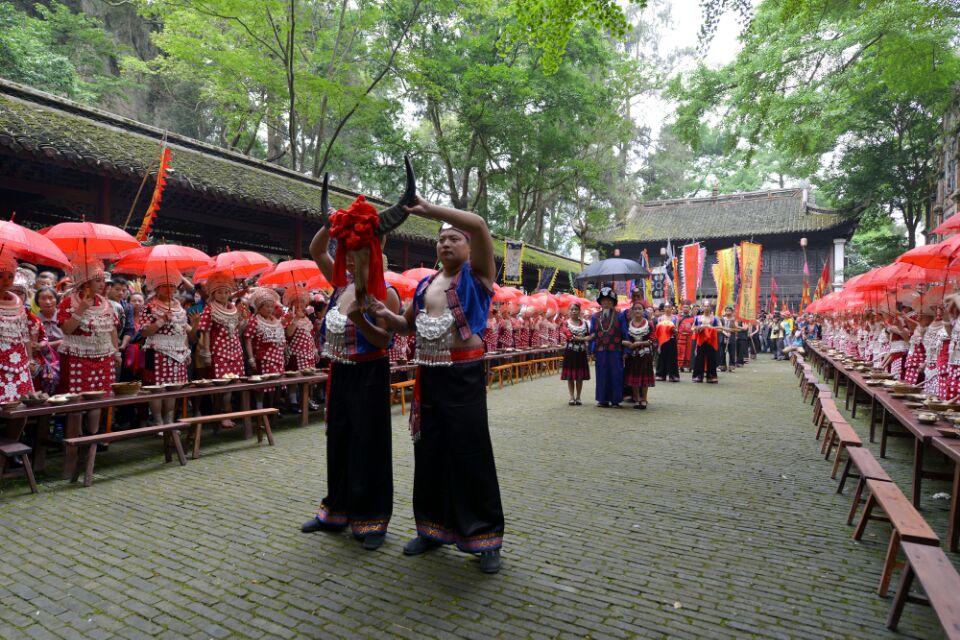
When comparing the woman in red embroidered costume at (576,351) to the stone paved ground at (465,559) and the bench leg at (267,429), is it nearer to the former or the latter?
the stone paved ground at (465,559)

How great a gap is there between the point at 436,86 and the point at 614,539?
18817 mm

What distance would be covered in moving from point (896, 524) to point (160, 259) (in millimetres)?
7037

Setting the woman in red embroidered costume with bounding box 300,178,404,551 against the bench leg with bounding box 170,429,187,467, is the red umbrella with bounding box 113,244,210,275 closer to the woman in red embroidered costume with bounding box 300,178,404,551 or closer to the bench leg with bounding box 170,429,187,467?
the bench leg with bounding box 170,429,187,467

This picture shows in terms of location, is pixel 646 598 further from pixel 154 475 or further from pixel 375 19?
pixel 375 19

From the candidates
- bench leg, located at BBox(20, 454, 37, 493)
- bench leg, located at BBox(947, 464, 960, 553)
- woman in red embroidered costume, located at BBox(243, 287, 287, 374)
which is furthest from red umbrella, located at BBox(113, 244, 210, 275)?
bench leg, located at BBox(947, 464, 960, 553)

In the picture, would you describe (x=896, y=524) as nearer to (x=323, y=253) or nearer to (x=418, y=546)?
(x=418, y=546)

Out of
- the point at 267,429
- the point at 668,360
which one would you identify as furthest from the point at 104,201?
the point at 668,360

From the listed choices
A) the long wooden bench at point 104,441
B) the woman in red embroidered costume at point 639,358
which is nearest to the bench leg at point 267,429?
the long wooden bench at point 104,441

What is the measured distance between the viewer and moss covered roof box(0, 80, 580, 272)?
25.5ft

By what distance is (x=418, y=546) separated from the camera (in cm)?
356

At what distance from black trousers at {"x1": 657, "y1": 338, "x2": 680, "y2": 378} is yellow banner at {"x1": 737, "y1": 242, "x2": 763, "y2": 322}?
152 inches

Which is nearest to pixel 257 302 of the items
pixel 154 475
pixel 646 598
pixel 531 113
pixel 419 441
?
pixel 154 475

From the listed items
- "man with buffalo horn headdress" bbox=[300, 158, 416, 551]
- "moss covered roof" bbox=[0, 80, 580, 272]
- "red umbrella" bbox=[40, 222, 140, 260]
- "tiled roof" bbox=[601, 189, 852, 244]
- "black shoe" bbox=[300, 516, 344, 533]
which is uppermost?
"tiled roof" bbox=[601, 189, 852, 244]

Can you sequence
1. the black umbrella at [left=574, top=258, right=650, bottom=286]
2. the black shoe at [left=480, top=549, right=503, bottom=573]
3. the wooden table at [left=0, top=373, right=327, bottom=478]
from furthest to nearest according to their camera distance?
1. the black umbrella at [left=574, top=258, right=650, bottom=286]
2. the wooden table at [left=0, top=373, right=327, bottom=478]
3. the black shoe at [left=480, top=549, right=503, bottom=573]
